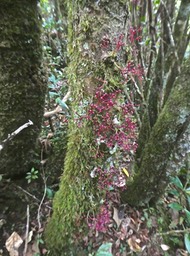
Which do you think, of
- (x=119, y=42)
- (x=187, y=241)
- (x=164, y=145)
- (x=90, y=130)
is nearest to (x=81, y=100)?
(x=90, y=130)

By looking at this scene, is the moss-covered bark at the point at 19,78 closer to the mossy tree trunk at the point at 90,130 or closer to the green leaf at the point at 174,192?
the mossy tree trunk at the point at 90,130

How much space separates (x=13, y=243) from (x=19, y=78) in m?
0.91

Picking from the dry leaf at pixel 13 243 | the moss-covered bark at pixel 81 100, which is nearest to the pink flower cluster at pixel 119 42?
the moss-covered bark at pixel 81 100

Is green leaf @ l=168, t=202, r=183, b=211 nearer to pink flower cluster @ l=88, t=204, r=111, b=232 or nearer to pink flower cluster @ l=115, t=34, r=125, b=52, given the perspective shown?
pink flower cluster @ l=88, t=204, r=111, b=232

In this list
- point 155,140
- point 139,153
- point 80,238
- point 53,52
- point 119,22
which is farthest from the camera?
point 53,52

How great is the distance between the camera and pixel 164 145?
58.9 inches

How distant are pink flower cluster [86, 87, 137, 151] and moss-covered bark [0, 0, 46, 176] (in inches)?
19.4

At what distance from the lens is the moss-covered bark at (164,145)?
4.61 ft

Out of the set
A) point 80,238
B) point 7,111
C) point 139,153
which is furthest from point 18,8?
point 139,153

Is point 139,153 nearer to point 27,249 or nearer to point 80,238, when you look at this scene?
point 80,238

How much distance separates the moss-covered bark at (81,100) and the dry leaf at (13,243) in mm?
196

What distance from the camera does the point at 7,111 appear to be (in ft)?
4.21

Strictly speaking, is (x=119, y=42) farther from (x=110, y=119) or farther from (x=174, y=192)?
(x=174, y=192)

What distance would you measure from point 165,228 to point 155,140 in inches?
29.6
